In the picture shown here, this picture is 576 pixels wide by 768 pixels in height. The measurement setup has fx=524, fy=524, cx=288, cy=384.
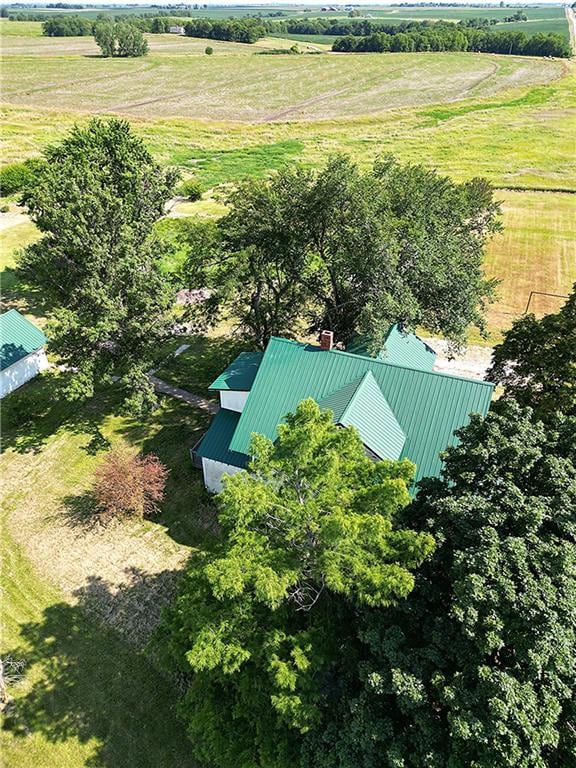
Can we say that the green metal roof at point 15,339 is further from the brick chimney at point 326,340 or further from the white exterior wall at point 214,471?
the brick chimney at point 326,340

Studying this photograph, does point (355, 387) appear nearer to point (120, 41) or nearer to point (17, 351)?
point (17, 351)

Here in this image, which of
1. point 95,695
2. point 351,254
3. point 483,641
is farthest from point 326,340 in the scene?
point 95,695

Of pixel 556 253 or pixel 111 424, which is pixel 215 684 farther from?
pixel 556 253

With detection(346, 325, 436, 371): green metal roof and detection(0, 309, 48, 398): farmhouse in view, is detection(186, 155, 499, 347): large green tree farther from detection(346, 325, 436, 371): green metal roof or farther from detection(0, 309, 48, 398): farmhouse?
detection(0, 309, 48, 398): farmhouse

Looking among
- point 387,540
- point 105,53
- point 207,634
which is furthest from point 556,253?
point 105,53

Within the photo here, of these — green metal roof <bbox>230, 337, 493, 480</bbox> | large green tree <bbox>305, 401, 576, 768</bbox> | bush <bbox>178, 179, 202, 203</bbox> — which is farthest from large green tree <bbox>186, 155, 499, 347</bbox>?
bush <bbox>178, 179, 202, 203</bbox>

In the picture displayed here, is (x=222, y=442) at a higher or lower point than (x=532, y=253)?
higher

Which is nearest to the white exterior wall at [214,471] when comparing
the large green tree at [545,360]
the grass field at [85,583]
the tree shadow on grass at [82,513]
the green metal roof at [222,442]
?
the green metal roof at [222,442]
